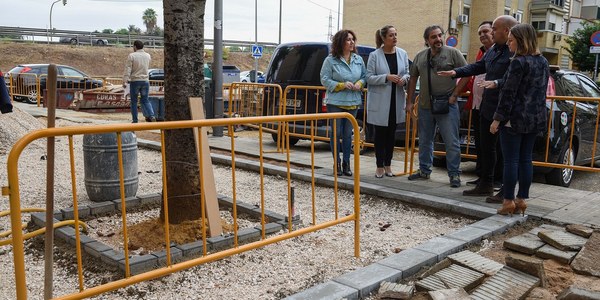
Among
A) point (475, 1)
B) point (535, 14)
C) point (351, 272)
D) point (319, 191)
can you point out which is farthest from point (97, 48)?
point (351, 272)

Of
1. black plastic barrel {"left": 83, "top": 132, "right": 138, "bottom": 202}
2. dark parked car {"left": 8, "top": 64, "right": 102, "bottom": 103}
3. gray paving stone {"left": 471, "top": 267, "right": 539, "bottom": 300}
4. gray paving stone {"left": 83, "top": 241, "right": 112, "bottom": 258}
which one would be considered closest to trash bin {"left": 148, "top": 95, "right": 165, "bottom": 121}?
dark parked car {"left": 8, "top": 64, "right": 102, "bottom": 103}

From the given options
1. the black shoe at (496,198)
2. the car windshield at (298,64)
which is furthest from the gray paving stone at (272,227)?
the car windshield at (298,64)

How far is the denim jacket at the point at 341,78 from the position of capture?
660cm

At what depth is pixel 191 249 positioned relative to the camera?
3.79 m

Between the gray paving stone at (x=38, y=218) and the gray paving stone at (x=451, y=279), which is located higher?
the gray paving stone at (x=451, y=279)

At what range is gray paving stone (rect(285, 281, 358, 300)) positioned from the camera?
3.06m

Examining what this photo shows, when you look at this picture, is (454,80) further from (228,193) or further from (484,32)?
(228,193)

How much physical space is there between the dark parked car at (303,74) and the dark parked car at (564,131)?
6.83 ft

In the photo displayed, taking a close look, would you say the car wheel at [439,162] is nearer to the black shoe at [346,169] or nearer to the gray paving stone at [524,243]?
the black shoe at [346,169]

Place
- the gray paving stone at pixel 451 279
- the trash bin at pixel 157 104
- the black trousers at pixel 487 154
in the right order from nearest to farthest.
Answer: the gray paving stone at pixel 451 279 → the black trousers at pixel 487 154 → the trash bin at pixel 157 104

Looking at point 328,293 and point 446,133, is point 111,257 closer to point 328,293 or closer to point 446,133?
point 328,293

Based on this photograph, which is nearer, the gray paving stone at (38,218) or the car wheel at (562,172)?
the gray paving stone at (38,218)

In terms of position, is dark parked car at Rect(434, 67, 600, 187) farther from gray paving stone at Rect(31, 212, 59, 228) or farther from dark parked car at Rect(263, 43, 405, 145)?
gray paving stone at Rect(31, 212, 59, 228)

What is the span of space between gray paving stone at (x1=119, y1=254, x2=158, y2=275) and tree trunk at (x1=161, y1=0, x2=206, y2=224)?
0.74 meters
